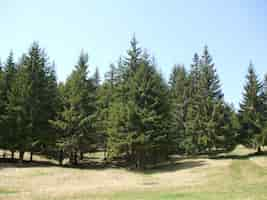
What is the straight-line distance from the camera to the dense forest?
3144 centimetres

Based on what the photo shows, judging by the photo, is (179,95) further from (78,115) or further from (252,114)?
(78,115)

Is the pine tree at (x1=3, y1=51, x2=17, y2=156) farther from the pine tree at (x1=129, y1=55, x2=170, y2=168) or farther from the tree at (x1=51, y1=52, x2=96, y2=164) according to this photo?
the pine tree at (x1=129, y1=55, x2=170, y2=168)

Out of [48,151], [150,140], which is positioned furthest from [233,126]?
[48,151]

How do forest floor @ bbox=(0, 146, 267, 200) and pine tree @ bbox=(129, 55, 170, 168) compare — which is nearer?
forest floor @ bbox=(0, 146, 267, 200)

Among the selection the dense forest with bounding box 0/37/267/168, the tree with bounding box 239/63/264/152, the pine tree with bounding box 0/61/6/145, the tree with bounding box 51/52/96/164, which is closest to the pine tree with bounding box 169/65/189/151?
the dense forest with bounding box 0/37/267/168

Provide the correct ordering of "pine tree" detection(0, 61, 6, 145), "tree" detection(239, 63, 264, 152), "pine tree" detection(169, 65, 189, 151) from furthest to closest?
"pine tree" detection(169, 65, 189, 151) < "tree" detection(239, 63, 264, 152) < "pine tree" detection(0, 61, 6, 145)

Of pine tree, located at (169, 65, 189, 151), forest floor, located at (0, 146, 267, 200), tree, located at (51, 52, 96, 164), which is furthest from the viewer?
pine tree, located at (169, 65, 189, 151)

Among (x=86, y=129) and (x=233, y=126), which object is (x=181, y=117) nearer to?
(x=233, y=126)

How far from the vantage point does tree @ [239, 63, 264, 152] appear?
41.3 meters

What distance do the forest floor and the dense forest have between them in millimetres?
4694

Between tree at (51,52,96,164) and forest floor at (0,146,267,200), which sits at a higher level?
tree at (51,52,96,164)

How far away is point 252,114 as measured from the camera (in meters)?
42.3

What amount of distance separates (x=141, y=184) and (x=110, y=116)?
13.1 m

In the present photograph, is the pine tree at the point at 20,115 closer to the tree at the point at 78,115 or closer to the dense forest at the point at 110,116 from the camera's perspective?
the dense forest at the point at 110,116
